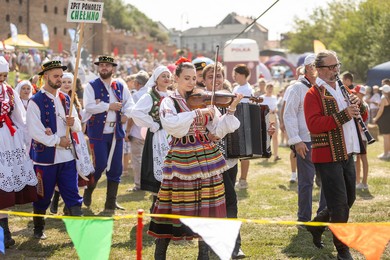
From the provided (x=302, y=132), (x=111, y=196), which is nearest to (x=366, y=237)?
(x=302, y=132)

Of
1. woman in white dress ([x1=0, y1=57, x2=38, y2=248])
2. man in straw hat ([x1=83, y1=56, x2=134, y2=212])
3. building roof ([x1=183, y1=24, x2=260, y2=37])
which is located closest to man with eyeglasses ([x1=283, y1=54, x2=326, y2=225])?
man in straw hat ([x1=83, y1=56, x2=134, y2=212])

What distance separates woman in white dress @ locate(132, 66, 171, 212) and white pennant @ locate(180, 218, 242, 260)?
2721mm

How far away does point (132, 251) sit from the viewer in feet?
20.6

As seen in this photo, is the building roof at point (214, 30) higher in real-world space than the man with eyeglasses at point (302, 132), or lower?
higher

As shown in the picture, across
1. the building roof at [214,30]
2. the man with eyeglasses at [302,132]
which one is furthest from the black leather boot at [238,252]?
the building roof at [214,30]

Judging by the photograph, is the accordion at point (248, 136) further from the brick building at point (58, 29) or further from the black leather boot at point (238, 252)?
the brick building at point (58, 29)

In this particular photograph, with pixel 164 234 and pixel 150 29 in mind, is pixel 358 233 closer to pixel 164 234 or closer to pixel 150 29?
pixel 164 234

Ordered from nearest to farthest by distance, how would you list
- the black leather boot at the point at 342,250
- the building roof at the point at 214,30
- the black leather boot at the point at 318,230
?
1. the black leather boot at the point at 342,250
2. the black leather boot at the point at 318,230
3. the building roof at the point at 214,30

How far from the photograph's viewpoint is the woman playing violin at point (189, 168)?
5113mm

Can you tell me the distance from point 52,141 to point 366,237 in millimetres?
3545

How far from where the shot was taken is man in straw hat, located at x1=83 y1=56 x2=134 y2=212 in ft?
26.3

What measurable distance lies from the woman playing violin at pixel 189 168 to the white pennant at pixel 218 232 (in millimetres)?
946

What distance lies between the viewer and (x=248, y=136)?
5992 mm

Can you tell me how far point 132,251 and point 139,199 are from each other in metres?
3.10
